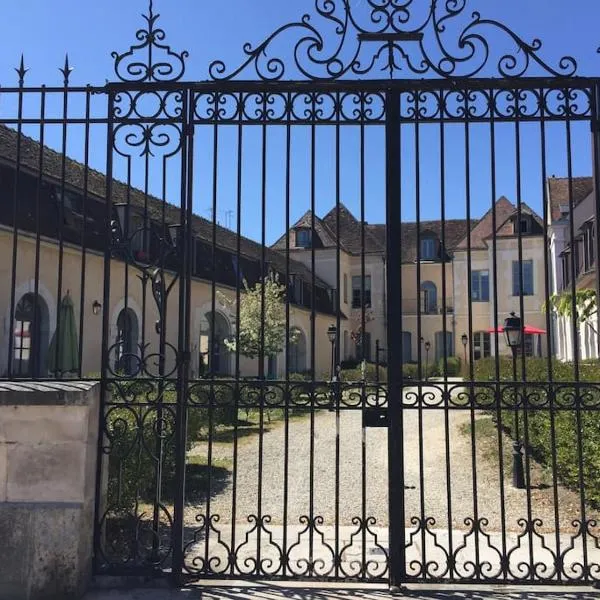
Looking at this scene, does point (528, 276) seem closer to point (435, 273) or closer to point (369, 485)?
point (435, 273)

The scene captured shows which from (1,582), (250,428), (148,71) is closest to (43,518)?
(1,582)

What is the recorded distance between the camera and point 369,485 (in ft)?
28.2

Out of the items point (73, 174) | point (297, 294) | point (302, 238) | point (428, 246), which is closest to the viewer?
point (73, 174)

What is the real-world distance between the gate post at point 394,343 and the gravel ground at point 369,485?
211mm

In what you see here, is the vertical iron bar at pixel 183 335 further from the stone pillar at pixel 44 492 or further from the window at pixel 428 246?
the window at pixel 428 246

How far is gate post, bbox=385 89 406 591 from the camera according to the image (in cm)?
430

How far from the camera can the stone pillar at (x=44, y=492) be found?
13.4 ft

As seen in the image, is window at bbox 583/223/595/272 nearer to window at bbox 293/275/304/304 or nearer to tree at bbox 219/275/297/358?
tree at bbox 219/275/297/358

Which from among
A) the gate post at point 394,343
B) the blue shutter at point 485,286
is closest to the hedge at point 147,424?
the gate post at point 394,343

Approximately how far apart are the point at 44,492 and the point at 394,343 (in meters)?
2.62

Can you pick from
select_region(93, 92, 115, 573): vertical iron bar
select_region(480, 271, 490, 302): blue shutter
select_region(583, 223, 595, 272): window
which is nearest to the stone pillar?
select_region(93, 92, 115, 573): vertical iron bar

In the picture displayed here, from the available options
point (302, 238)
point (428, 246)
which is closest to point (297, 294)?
point (302, 238)

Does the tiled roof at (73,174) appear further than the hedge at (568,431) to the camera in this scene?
Yes

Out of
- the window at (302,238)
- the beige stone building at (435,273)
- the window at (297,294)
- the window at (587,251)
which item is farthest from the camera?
the window at (302,238)
